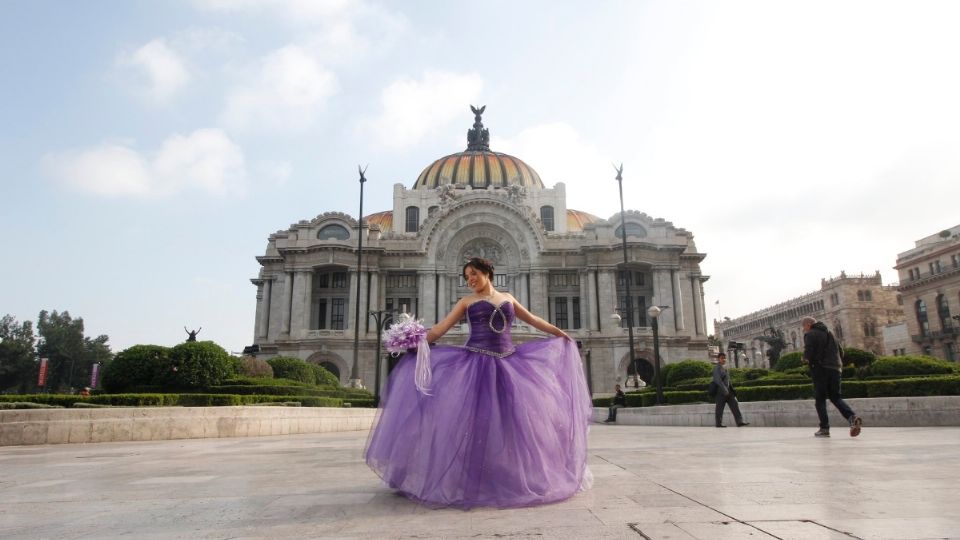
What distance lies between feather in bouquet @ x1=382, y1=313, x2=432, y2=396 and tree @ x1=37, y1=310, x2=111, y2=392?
85.9m

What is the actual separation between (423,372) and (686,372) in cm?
3362

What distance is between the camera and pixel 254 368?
2981cm

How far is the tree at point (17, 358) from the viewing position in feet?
234

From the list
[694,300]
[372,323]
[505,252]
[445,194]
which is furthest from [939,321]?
[372,323]

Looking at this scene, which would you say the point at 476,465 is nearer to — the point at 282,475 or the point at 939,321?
the point at 282,475

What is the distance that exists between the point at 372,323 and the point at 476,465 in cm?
4677

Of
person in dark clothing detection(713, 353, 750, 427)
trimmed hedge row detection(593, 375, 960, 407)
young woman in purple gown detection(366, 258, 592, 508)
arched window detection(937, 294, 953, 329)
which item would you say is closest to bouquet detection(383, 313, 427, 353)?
young woman in purple gown detection(366, 258, 592, 508)

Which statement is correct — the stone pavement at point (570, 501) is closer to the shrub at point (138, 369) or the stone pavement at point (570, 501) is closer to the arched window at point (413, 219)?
the shrub at point (138, 369)

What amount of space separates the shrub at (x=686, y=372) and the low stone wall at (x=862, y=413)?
17285 millimetres

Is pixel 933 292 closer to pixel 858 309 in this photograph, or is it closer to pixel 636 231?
pixel 858 309

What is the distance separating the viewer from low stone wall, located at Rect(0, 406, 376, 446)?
13383 millimetres

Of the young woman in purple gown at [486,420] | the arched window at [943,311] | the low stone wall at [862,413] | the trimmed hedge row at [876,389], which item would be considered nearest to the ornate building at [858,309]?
the arched window at [943,311]

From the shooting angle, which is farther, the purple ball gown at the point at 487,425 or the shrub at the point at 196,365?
the shrub at the point at 196,365

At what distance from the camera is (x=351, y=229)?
170 feet
